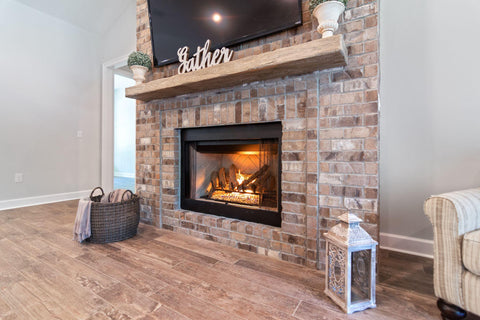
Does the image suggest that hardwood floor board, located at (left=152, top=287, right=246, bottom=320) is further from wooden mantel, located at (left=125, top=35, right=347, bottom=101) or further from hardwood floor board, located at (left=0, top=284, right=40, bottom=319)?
wooden mantel, located at (left=125, top=35, right=347, bottom=101)

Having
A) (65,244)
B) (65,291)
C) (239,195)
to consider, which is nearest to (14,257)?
(65,244)

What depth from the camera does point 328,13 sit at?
1.26 metres

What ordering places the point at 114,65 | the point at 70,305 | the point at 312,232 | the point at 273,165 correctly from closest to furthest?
the point at 70,305, the point at 312,232, the point at 273,165, the point at 114,65

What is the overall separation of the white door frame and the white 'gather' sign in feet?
7.67

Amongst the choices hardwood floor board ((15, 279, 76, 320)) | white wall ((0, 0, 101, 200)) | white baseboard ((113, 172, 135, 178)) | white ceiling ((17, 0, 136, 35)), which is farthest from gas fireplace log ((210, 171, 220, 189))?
white baseboard ((113, 172, 135, 178))

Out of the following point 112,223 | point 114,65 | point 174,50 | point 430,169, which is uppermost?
point 114,65

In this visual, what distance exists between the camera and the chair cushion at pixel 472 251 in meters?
0.89

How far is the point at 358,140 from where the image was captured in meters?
1.36

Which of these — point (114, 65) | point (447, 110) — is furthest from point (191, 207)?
point (114, 65)

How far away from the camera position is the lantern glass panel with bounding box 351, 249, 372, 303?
1.16 meters

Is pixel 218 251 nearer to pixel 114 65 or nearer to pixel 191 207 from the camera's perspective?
pixel 191 207

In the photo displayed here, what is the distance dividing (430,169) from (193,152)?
1872mm

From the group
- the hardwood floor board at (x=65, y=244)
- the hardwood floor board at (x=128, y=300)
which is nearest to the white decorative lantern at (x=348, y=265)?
the hardwood floor board at (x=128, y=300)

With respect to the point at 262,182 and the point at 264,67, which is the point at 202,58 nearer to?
the point at 264,67
